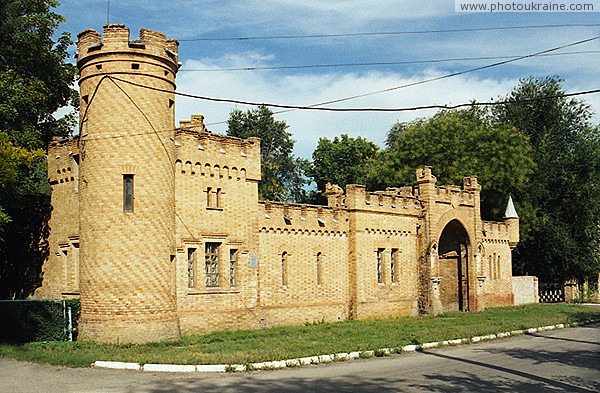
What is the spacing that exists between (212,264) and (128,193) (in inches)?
175

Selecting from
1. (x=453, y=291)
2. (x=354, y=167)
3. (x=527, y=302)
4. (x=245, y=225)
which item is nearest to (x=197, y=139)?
→ (x=245, y=225)

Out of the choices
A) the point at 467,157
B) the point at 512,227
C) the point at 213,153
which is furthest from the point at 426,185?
the point at 213,153

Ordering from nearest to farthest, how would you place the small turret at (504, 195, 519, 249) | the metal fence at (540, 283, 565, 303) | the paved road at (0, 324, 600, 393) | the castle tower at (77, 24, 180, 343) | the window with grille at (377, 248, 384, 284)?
the paved road at (0, 324, 600, 393) < the castle tower at (77, 24, 180, 343) < the window with grille at (377, 248, 384, 284) < the small turret at (504, 195, 519, 249) < the metal fence at (540, 283, 565, 303)

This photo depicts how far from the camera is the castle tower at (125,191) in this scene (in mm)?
19625

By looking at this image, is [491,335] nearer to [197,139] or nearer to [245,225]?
[245,225]

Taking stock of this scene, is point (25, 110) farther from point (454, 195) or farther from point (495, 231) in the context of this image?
point (495, 231)

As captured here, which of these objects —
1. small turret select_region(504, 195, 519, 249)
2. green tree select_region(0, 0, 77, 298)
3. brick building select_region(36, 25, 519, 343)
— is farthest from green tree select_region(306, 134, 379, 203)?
green tree select_region(0, 0, 77, 298)

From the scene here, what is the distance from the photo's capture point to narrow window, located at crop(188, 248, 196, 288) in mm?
22375

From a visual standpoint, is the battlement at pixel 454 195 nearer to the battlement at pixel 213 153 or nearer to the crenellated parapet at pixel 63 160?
the battlement at pixel 213 153

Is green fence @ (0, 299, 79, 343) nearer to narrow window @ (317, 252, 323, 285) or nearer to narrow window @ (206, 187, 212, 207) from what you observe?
narrow window @ (206, 187, 212, 207)

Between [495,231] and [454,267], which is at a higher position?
[495,231]

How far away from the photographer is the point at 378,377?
47.1ft

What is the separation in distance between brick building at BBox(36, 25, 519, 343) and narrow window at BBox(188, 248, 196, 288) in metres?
0.05

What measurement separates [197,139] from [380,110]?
7.83m
